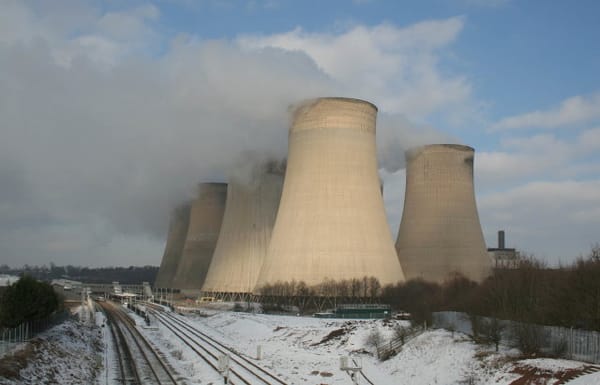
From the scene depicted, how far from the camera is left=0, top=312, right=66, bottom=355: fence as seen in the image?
46.0ft

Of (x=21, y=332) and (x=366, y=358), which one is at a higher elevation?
(x=21, y=332)

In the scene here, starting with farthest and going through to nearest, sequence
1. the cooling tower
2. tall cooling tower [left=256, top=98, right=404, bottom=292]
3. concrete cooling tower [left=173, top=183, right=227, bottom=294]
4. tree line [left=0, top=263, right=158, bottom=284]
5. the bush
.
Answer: tree line [left=0, top=263, right=158, bottom=284], the cooling tower, concrete cooling tower [left=173, top=183, right=227, bottom=294], tall cooling tower [left=256, top=98, right=404, bottom=292], the bush

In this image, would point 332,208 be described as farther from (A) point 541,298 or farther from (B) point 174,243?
(B) point 174,243

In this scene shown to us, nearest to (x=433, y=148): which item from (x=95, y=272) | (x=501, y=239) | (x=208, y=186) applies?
(x=208, y=186)

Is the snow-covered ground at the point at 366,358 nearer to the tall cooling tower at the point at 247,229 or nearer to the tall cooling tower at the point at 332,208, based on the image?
the tall cooling tower at the point at 332,208

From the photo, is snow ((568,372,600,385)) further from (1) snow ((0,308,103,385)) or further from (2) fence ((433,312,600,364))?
(1) snow ((0,308,103,385))

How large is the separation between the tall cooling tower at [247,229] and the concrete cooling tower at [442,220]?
7438mm

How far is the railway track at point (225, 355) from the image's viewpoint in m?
11.8

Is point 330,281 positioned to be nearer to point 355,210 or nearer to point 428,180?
point 355,210

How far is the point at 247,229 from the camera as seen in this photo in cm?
3591

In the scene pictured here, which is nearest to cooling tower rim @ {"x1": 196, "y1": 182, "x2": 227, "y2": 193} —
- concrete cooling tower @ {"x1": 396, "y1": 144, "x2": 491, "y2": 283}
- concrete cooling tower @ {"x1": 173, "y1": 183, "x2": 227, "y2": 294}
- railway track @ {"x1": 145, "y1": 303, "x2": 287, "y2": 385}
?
concrete cooling tower @ {"x1": 173, "y1": 183, "x2": 227, "y2": 294}

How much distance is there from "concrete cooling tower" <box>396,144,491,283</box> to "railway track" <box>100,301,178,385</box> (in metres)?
17.1

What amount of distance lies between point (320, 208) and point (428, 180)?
32.5 feet

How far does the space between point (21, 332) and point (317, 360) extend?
22.7 ft
